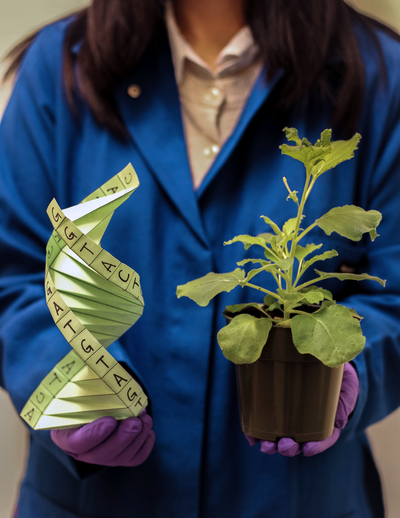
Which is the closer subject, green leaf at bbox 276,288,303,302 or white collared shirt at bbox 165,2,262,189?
green leaf at bbox 276,288,303,302

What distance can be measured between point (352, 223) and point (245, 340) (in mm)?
192

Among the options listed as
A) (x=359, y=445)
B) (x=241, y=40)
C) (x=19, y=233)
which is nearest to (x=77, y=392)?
(x=19, y=233)

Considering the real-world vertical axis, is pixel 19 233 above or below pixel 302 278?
above

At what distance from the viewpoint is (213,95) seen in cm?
90

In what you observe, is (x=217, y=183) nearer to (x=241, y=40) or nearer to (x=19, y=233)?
(x=241, y=40)

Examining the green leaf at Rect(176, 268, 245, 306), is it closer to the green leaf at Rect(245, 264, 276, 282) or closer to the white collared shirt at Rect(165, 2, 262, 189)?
the green leaf at Rect(245, 264, 276, 282)

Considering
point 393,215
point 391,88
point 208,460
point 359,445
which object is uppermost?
point 391,88

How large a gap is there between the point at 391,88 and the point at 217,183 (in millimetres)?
396

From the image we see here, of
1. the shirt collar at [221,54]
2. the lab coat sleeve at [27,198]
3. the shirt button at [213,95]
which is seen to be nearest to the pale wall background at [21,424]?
the lab coat sleeve at [27,198]

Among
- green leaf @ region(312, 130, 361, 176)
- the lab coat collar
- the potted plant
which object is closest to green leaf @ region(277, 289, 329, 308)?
the potted plant

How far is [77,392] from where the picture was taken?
64cm

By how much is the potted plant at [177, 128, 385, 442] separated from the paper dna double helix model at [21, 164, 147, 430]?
0.10 meters

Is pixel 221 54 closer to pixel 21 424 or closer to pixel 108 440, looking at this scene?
pixel 108 440

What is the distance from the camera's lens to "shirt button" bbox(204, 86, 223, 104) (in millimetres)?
893
